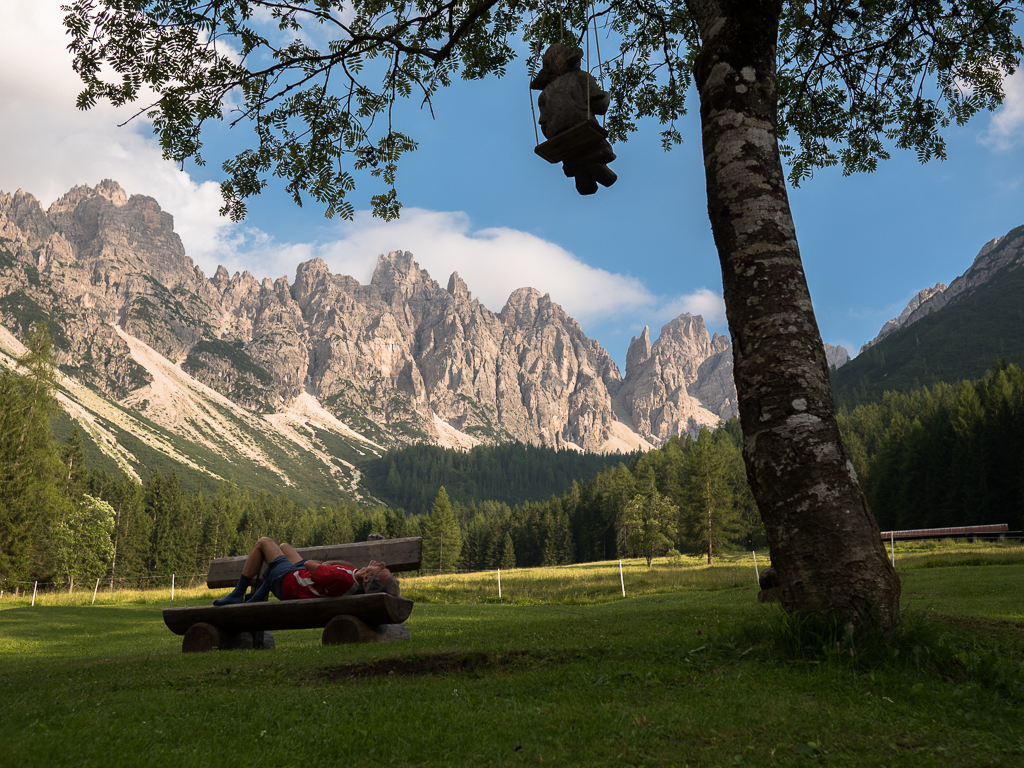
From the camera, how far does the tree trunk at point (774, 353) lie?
4103 mm

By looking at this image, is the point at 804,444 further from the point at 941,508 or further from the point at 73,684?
the point at 941,508

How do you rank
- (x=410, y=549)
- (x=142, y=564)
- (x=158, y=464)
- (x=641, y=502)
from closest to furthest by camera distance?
1. (x=410, y=549)
2. (x=641, y=502)
3. (x=142, y=564)
4. (x=158, y=464)

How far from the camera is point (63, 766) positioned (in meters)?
2.70

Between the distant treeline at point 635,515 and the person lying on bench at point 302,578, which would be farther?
the distant treeline at point 635,515

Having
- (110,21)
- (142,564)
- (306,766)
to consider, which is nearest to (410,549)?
(306,766)

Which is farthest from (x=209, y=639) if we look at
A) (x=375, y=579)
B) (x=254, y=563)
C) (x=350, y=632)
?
(x=375, y=579)

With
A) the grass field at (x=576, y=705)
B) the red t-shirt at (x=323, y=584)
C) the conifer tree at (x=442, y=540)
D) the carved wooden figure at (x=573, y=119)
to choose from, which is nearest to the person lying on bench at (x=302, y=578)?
the red t-shirt at (x=323, y=584)

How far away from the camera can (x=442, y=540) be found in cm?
9700

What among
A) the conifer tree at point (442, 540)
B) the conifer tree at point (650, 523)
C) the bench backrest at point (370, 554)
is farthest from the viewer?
the conifer tree at point (442, 540)

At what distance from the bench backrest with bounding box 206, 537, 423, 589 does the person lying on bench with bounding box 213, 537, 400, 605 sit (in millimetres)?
453

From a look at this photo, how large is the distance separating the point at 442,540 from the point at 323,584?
3651 inches

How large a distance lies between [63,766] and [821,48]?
11052 mm

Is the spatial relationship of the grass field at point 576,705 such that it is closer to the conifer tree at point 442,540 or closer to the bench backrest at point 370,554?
the bench backrest at point 370,554

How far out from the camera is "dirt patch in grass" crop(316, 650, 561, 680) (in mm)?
4750
